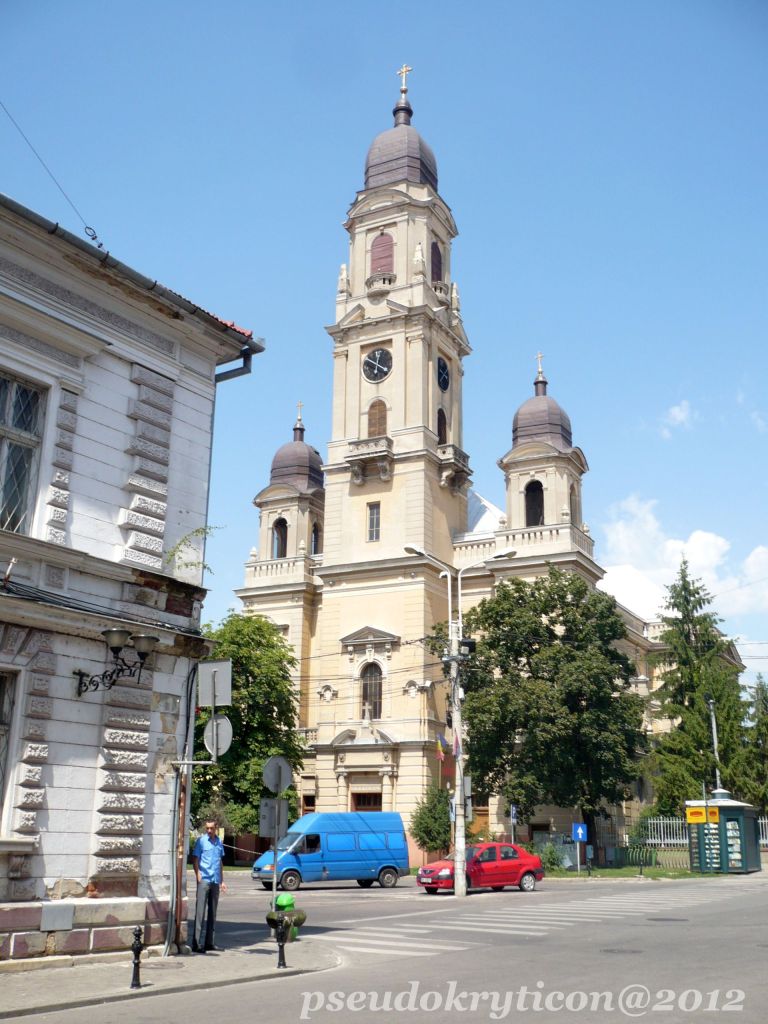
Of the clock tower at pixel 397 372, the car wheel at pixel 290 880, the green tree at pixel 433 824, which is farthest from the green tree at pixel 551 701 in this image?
the car wheel at pixel 290 880

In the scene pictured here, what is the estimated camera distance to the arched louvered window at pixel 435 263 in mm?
58028

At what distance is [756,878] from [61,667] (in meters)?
30.7

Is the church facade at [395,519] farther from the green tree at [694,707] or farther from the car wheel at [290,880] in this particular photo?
the car wheel at [290,880]

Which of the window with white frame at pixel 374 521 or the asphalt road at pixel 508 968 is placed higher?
the window with white frame at pixel 374 521

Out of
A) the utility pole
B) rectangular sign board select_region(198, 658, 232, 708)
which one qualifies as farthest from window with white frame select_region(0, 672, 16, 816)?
the utility pole

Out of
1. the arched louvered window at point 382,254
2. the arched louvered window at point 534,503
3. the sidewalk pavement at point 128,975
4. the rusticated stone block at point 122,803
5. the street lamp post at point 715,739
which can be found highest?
the arched louvered window at point 382,254

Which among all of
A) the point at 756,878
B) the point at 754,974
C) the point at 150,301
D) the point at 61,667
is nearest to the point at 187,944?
the point at 61,667

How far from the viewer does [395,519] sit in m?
52.5

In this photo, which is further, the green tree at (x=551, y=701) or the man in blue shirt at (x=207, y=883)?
the green tree at (x=551, y=701)

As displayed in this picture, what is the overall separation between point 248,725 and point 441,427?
66.1 feet

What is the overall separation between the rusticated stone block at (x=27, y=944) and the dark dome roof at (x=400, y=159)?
51642 millimetres

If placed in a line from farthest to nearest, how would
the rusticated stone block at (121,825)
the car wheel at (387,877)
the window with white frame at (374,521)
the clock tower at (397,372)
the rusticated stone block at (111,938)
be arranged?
the window with white frame at (374,521), the clock tower at (397,372), the car wheel at (387,877), the rusticated stone block at (121,825), the rusticated stone block at (111,938)

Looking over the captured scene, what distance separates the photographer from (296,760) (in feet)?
152

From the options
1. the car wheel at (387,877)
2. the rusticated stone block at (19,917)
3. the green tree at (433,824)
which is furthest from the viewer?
the green tree at (433,824)
